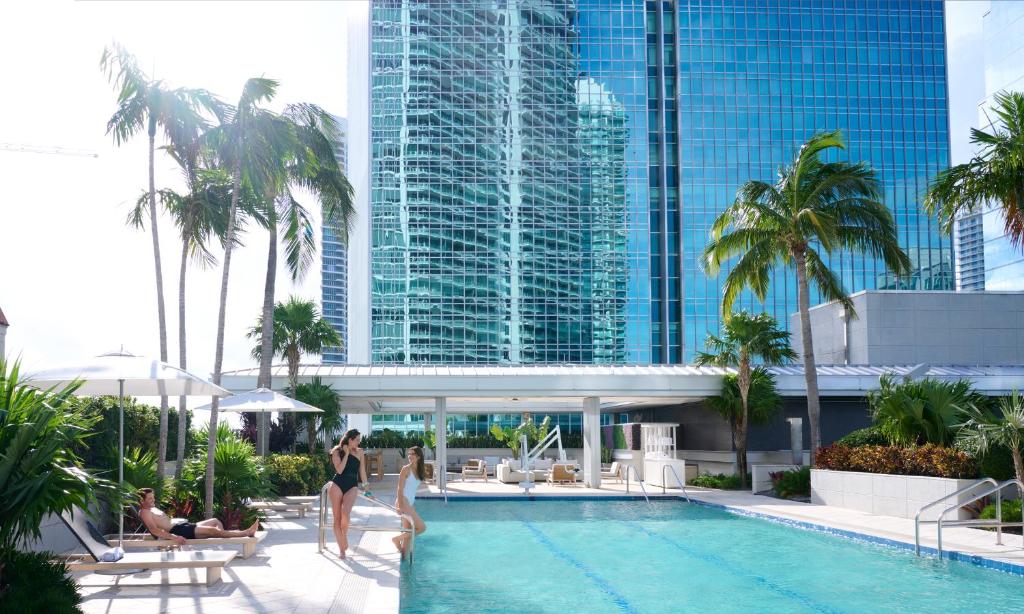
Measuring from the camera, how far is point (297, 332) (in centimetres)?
2817

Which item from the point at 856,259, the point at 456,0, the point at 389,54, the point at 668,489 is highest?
the point at 456,0

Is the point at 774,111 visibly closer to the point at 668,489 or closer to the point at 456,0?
the point at 456,0

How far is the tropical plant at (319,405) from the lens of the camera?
2522 centimetres

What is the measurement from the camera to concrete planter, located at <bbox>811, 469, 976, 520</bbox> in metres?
16.0

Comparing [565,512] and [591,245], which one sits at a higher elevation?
[591,245]

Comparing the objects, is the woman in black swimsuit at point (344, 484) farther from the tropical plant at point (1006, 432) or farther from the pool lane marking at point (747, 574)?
the tropical plant at point (1006, 432)

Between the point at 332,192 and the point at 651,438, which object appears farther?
the point at 651,438

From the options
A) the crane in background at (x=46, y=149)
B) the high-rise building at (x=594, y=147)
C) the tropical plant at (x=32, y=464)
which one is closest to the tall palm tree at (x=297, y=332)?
the tropical plant at (x=32, y=464)

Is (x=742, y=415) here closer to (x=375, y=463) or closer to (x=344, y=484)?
(x=375, y=463)

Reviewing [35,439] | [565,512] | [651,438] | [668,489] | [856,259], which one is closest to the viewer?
[35,439]

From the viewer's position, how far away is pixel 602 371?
2650 centimetres

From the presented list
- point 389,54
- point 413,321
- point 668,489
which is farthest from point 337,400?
point 389,54

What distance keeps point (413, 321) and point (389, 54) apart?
67.8ft

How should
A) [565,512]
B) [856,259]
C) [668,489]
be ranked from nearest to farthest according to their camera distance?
[565,512], [668,489], [856,259]
